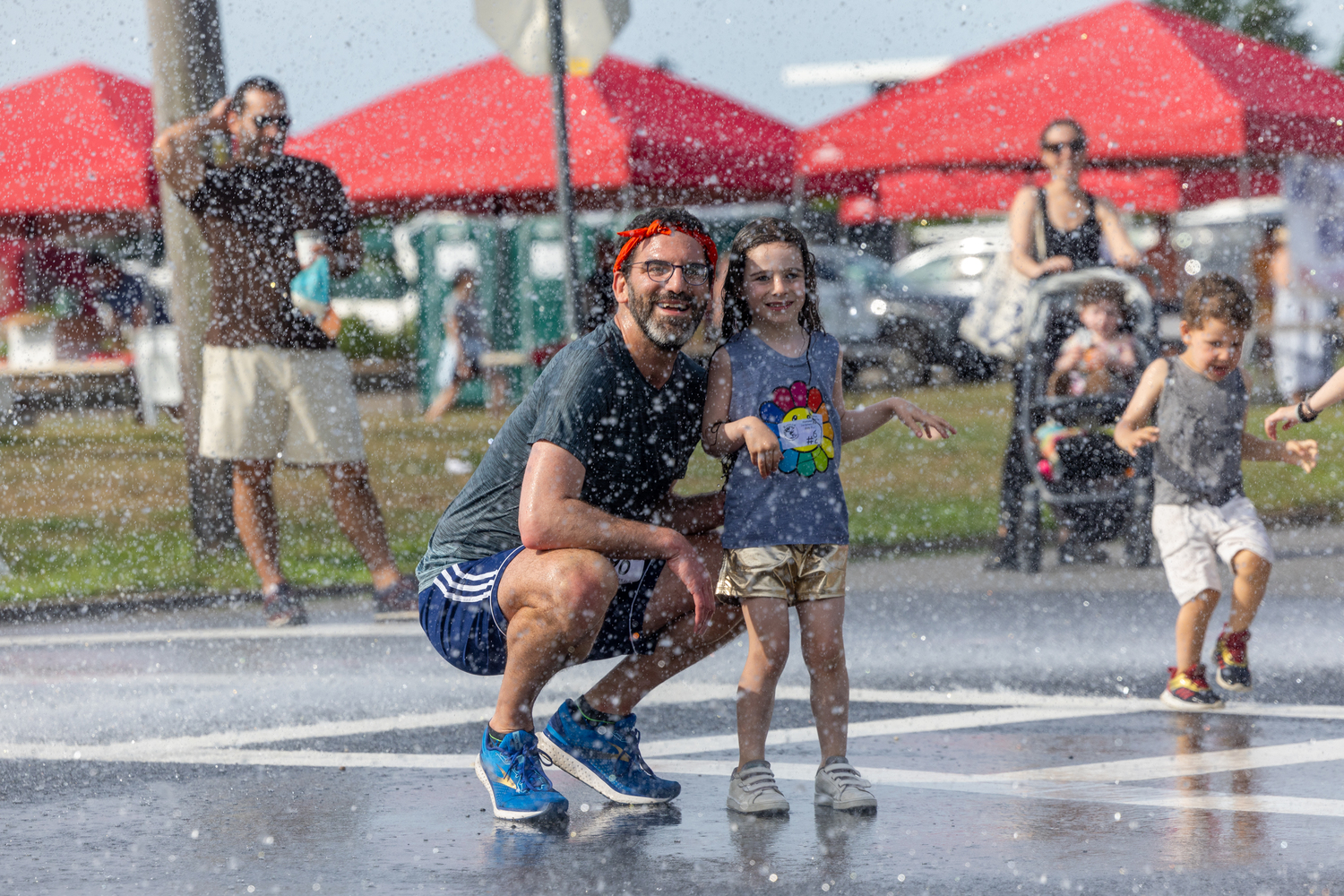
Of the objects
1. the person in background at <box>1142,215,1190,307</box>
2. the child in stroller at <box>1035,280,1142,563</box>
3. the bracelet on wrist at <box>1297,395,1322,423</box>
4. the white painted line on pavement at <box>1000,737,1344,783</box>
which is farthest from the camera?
the person in background at <box>1142,215,1190,307</box>

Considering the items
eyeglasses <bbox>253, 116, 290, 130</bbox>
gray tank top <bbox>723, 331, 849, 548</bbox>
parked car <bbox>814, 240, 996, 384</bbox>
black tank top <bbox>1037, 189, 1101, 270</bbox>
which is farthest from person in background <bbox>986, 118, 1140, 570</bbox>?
parked car <bbox>814, 240, 996, 384</bbox>

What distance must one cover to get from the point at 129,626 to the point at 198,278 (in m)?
2.48

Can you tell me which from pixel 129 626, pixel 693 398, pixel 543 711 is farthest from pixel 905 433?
pixel 693 398

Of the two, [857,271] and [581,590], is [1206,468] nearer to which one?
[581,590]

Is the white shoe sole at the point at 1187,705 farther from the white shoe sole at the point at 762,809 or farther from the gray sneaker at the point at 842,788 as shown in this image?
the white shoe sole at the point at 762,809

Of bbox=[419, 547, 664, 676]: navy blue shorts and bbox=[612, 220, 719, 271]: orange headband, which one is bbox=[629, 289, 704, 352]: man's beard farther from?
bbox=[419, 547, 664, 676]: navy blue shorts

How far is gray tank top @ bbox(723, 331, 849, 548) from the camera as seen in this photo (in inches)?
173

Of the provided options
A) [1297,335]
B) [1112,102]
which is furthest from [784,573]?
[1297,335]

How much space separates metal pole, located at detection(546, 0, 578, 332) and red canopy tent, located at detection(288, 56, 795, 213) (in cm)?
196

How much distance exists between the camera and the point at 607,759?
454 centimetres

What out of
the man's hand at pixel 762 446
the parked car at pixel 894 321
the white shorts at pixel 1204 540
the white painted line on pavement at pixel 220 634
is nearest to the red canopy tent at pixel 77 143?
the white painted line on pavement at pixel 220 634

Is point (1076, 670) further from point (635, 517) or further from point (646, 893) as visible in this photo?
point (646, 893)

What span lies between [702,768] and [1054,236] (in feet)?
15.4

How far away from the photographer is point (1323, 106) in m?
11.8
